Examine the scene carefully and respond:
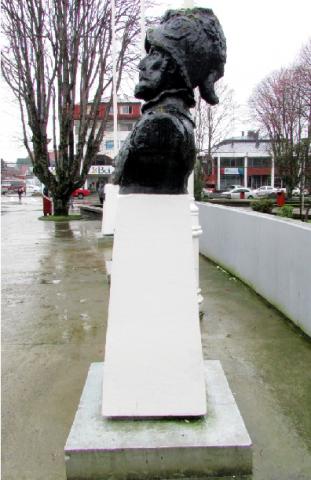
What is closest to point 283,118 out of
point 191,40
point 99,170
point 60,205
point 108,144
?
point 60,205

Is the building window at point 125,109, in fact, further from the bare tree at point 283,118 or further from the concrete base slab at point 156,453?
the concrete base slab at point 156,453

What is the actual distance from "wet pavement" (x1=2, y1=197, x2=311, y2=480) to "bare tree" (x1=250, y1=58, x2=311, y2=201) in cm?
2090

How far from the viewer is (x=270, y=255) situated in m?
5.63

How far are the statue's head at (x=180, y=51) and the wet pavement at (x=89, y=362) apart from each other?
6.91 feet

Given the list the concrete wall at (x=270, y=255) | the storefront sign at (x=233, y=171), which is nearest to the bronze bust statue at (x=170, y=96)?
the concrete wall at (x=270, y=255)

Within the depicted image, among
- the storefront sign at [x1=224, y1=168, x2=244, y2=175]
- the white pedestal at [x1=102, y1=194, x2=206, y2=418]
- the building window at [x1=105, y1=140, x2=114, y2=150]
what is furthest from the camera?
the storefront sign at [x1=224, y1=168, x2=244, y2=175]

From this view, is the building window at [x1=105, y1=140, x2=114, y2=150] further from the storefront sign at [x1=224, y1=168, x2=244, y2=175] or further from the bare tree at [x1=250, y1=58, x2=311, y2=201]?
the storefront sign at [x1=224, y1=168, x2=244, y2=175]

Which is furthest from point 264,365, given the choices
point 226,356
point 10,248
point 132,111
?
point 132,111

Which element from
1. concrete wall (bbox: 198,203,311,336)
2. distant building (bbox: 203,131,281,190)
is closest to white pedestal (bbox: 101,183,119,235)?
concrete wall (bbox: 198,203,311,336)

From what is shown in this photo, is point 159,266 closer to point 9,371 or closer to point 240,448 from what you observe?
point 240,448

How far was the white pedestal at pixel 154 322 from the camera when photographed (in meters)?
2.54

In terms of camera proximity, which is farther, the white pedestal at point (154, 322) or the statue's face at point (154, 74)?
the white pedestal at point (154, 322)

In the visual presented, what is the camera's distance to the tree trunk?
20141 millimetres

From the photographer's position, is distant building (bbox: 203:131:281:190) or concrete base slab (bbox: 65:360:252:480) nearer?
concrete base slab (bbox: 65:360:252:480)
